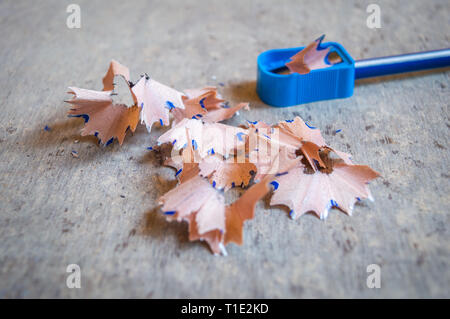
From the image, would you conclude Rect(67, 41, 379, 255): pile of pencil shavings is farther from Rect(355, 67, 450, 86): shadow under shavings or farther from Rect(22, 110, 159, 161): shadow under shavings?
Rect(355, 67, 450, 86): shadow under shavings

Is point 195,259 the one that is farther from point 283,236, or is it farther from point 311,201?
point 311,201

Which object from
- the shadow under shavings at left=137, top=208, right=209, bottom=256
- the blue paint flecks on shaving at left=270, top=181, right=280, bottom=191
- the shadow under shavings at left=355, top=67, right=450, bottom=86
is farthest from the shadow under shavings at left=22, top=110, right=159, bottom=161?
the shadow under shavings at left=355, top=67, right=450, bottom=86

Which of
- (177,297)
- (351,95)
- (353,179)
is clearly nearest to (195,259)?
(177,297)

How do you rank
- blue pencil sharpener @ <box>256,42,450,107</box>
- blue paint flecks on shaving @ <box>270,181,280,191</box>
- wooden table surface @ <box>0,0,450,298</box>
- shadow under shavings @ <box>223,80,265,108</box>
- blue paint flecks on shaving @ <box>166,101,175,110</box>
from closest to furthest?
wooden table surface @ <box>0,0,450,298</box> < blue paint flecks on shaving @ <box>270,181,280,191</box> < blue paint flecks on shaving @ <box>166,101,175,110</box> < blue pencil sharpener @ <box>256,42,450,107</box> < shadow under shavings @ <box>223,80,265,108</box>

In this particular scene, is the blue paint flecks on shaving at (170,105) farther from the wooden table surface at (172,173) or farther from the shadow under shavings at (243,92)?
the shadow under shavings at (243,92)

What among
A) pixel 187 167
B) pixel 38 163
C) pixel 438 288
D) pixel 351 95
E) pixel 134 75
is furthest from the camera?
pixel 134 75

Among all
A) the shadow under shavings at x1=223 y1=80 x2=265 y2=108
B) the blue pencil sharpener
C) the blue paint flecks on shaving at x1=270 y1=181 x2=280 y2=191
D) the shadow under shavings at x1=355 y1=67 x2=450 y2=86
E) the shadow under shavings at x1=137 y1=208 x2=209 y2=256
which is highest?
the blue pencil sharpener

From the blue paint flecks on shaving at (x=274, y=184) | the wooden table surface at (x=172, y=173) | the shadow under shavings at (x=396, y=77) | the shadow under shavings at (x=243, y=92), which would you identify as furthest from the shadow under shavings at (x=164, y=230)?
the shadow under shavings at (x=396, y=77)
